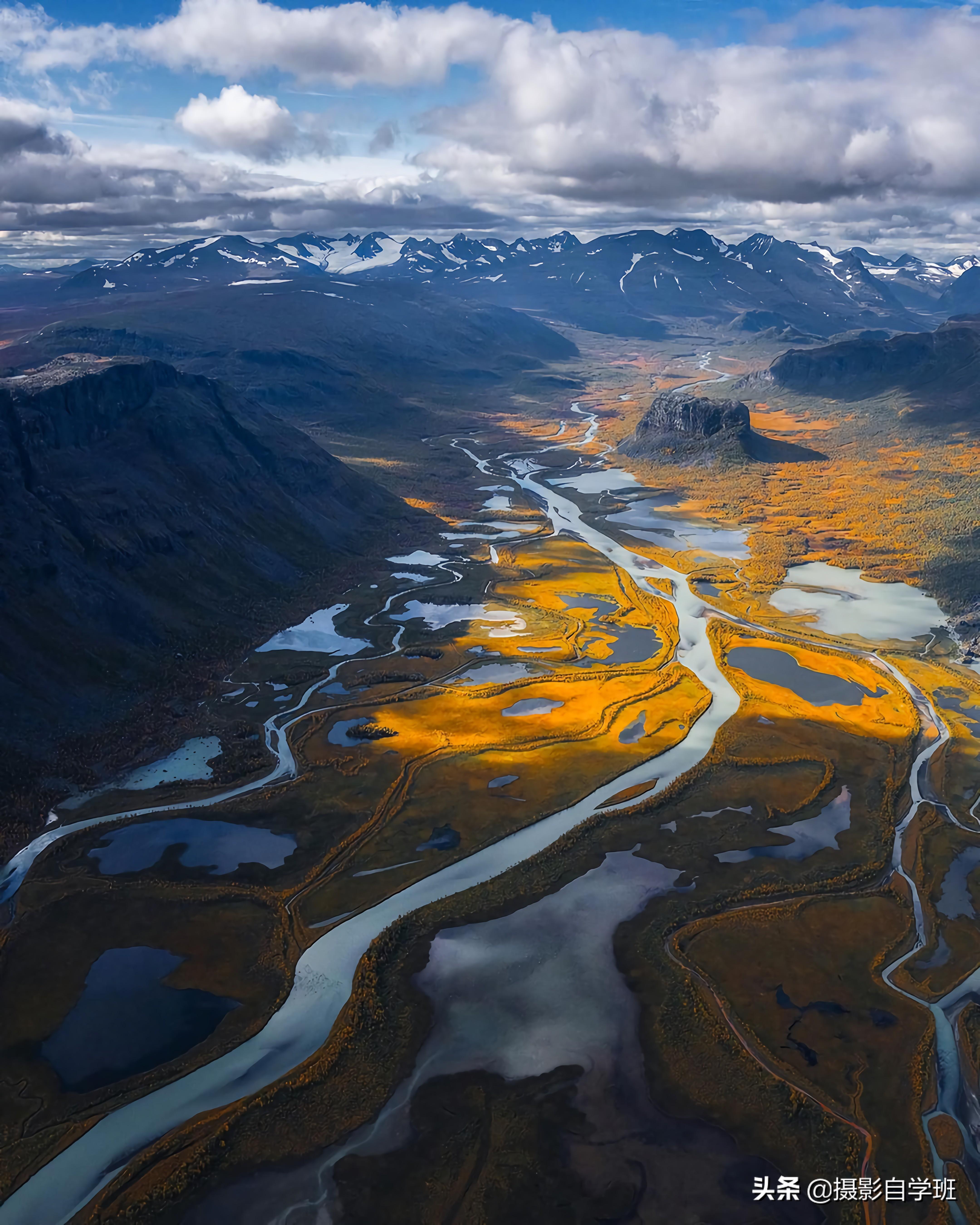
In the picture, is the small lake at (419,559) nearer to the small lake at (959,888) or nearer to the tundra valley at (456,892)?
the tundra valley at (456,892)

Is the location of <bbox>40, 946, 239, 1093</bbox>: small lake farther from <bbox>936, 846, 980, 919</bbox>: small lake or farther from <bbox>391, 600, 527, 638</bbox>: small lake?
<bbox>391, 600, 527, 638</bbox>: small lake

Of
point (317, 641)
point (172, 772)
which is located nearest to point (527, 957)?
point (172, 772)

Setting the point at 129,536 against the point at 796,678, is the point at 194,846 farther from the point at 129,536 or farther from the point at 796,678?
the point at 796,678

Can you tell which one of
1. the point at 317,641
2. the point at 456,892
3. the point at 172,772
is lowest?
the point at 456,892

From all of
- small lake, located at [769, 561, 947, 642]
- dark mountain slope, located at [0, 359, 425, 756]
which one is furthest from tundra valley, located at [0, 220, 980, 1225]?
small lake, located at [769, 561, 947, 642]

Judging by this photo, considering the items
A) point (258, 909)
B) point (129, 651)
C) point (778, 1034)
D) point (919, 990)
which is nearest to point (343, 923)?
point (258, 909)
